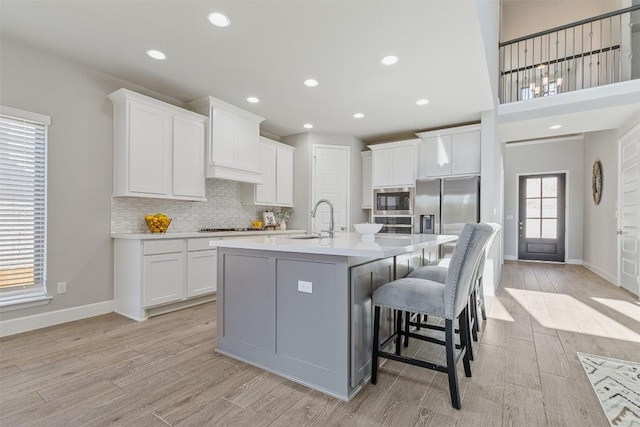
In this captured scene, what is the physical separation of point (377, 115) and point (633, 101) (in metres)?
3.26

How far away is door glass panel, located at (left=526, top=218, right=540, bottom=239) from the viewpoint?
305 inches

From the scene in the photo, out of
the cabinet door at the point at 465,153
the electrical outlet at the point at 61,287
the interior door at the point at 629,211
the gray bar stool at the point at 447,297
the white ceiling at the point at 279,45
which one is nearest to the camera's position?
the gray bar stool at the point at 447,297

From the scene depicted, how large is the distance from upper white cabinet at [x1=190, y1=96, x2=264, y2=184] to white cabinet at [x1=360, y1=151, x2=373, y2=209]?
2.23 meters

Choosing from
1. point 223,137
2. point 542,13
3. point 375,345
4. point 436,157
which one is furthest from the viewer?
point 542,13

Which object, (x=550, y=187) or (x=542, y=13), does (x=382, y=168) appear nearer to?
(x=550, y=187)

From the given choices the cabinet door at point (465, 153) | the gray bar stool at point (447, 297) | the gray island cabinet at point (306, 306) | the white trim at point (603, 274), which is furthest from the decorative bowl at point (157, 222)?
the white trim at point (603, 274)

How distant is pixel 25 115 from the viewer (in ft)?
9.32

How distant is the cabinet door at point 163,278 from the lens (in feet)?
10.6

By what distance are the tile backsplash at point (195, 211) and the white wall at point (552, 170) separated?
648 centimetres

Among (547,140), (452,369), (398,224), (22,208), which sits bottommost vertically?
(452,369)

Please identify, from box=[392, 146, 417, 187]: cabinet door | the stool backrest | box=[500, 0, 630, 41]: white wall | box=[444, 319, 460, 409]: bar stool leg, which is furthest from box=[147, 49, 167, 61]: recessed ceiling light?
box=[500, 0, 630, 41]: white wall

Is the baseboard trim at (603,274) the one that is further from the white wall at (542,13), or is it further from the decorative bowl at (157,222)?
the decorative bowl at (157,222)

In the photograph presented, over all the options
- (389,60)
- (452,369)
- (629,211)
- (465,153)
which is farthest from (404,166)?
(452,369)

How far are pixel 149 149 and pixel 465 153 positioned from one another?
14.6 ft
